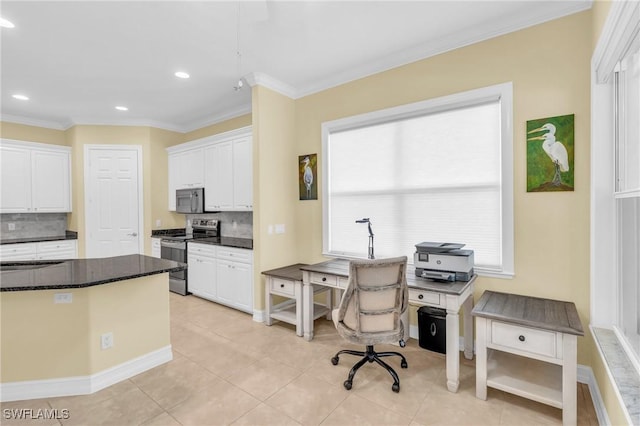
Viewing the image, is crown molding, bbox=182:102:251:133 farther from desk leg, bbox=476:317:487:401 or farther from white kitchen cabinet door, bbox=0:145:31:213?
desk leg, bbox=476:317:487:401

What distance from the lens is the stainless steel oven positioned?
4836mm

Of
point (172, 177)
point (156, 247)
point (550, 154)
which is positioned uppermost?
point (172, 177)

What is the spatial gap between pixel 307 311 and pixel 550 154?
2632 millimetres

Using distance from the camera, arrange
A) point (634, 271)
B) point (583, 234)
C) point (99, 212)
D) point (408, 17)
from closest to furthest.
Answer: point (634, 271)
point (583, 234)
point (408, 17)
point (99, 212)

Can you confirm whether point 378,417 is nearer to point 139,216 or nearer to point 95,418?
point 95,418

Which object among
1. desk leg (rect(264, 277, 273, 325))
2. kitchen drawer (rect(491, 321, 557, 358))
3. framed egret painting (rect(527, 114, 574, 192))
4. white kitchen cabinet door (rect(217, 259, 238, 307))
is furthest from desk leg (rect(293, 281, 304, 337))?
framed egret painting (rect(527, 114, 574, 192))

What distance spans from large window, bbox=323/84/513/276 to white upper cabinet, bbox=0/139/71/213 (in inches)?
190

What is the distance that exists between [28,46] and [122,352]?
10.0ft

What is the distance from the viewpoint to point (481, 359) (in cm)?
219

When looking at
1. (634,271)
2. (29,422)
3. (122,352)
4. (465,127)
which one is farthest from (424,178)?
(29,422)

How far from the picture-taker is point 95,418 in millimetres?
2023

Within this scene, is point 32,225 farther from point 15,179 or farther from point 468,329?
point 468,329

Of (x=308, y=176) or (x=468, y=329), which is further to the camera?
(x=308, y=176)

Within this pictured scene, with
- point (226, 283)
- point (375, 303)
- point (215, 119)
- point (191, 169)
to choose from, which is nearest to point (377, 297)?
point (375, 303)
